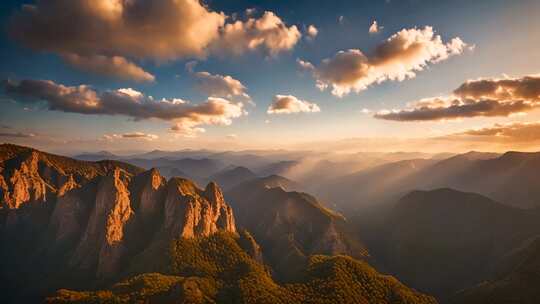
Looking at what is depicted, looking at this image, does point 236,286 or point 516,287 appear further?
point 236,286

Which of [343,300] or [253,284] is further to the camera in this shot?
[253,284]

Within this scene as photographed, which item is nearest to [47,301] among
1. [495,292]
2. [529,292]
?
[495,292]

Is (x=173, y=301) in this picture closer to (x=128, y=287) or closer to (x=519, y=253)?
(x=128, y=287)

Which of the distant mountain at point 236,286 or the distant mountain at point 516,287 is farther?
the distant mountain at point 516,287

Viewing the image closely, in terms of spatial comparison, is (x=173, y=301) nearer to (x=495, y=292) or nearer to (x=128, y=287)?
(x=128, y=287)

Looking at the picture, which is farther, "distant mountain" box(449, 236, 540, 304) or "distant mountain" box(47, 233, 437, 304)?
"distant mountain" box(449, 236, 540, 304)

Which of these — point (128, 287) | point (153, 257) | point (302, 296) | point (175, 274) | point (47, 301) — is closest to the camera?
point (47, 301)

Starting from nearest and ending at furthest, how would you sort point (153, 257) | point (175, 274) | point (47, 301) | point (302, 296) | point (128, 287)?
point (47, 301) < point (128, 287) < point (302, 296) < point (175, 274) < point (153, 257)

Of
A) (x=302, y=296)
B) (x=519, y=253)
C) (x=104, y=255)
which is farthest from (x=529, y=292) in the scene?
(x=104, y=255)

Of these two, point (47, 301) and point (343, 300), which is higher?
point (47, 301)

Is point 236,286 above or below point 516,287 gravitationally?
below
